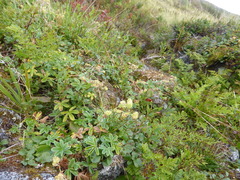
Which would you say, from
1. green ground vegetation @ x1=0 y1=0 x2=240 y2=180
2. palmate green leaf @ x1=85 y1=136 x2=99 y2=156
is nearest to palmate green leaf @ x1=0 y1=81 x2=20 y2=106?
green ground vegetation @ x1=0 y1=0 x2=240 y2=180

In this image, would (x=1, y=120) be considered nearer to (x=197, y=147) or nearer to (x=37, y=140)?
(x=37, y=140)

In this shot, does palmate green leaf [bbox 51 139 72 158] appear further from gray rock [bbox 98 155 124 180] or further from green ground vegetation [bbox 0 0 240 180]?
gray rock [bbox 98 155 124 180]

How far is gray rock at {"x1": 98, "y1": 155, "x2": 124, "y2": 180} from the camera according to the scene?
1300 mm

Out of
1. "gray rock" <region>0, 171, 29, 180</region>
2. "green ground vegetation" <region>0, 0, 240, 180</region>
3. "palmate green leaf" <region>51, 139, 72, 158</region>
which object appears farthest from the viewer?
"green ground vegetation" <region>0, 0, 240, 180</region>

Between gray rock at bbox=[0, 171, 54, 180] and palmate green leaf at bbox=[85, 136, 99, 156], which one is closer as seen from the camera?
→ gray rock at bbox=[0, 171, 54, 180]

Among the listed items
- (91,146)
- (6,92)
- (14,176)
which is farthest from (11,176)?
(6,92)

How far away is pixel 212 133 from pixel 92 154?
2063 mm

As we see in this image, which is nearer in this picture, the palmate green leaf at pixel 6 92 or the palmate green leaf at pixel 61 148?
the palmate green leaf at pixel 61 148

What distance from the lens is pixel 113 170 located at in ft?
4.47

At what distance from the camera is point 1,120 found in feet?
4.09

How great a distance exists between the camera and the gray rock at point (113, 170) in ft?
4.26

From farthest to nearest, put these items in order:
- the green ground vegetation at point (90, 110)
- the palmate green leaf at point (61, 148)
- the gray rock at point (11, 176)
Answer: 1. the green ground vegetation at point (90, 110)
2. the palmate green leaf at point (61, 148)
3. the gray rock at point (11, 176)

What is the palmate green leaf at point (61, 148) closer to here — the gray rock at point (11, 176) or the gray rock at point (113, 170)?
the gray rock at point (11, 176)

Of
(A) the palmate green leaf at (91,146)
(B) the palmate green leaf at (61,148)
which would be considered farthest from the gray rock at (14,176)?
(A) the palmate green leaf at (91,146)
